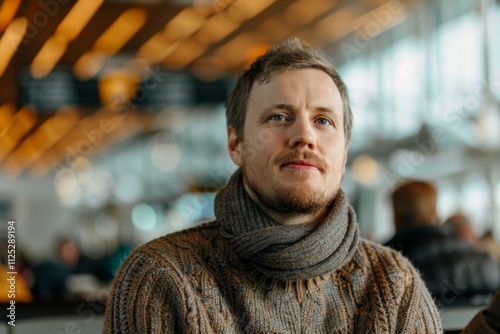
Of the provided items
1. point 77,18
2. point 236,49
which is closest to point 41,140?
point 236,49

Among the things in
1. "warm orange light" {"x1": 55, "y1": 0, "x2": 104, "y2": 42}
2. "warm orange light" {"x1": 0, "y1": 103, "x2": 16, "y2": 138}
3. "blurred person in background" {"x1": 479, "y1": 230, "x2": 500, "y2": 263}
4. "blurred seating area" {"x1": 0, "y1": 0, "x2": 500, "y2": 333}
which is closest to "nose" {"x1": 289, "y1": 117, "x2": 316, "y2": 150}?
"blurred seating area" {"x1": 0, "y1": 0, "x2": 500, "y2": 333}

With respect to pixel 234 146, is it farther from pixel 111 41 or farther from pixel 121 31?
pixel 111 41

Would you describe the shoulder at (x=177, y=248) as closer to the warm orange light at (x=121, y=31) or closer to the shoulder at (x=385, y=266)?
the shoulder at (x=385, y=266)

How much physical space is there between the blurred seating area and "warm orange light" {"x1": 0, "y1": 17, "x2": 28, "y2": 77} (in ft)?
0.10

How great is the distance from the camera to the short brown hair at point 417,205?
4535 mm

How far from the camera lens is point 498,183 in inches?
483

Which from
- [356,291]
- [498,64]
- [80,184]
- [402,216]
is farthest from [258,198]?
[80,184]

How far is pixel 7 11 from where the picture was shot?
743 centimetres

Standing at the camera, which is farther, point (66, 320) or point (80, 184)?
point (80, 184)

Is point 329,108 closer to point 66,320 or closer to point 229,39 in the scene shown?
point 66,320

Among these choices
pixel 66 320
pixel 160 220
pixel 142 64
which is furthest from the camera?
pixel 160 220

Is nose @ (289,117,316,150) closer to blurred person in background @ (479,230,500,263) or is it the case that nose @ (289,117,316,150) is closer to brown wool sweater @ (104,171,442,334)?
brown wool sweater @ (104,171,442,334)

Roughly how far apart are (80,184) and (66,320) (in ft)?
62.3

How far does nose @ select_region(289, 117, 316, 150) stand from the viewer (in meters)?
1.71
